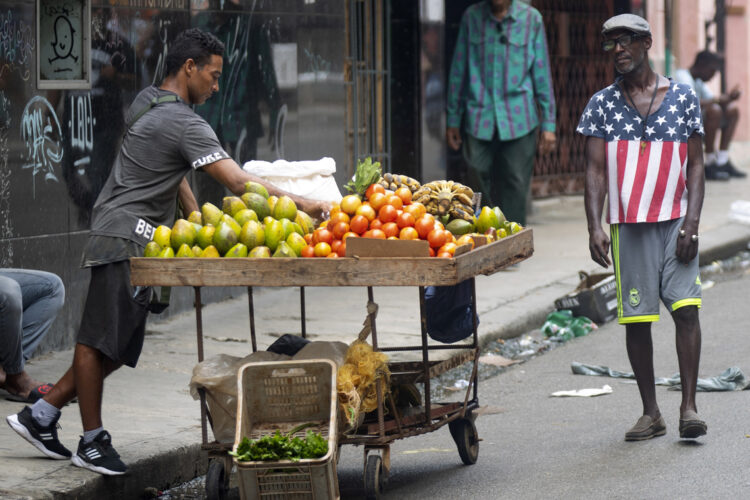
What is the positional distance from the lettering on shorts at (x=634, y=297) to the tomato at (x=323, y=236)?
165cm

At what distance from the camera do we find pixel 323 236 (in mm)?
5066

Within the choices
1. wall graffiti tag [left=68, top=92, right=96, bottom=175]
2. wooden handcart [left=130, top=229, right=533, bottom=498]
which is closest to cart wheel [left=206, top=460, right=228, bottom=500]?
wooden handcart [left=130, top=229, right=533, bottom=498]

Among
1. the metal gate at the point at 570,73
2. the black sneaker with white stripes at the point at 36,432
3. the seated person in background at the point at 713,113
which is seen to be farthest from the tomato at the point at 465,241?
the seated person in background at the point at 713,113

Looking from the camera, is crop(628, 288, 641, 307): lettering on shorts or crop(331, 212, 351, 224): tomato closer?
crop(331, 212, 351, 224): tomato

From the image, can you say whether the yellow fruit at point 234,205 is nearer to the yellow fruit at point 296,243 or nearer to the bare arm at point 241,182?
the bare arm at point 241,182

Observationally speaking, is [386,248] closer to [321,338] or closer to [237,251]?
[237,251]

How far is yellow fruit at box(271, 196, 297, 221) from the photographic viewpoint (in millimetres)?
5281

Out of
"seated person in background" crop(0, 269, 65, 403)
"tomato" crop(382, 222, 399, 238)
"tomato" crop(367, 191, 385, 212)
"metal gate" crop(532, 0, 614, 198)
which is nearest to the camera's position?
"tomato" crop(382, 222, 399, 238)

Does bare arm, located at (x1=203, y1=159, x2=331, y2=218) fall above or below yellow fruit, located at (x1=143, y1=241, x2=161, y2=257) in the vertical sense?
above

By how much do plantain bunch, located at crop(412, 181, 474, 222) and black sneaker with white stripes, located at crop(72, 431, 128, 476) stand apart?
161 centimetres

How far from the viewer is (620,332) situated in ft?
29.6

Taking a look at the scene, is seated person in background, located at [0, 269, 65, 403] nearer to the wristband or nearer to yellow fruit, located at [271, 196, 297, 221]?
yellow fruit, located at [271, 196, 297, 221]

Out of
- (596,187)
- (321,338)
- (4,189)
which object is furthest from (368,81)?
(596,187)

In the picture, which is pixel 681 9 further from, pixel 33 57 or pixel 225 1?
pixel 33 57
